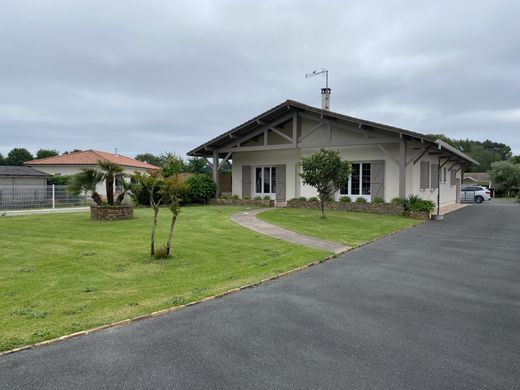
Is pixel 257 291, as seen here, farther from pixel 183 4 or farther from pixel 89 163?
pixel 89 163

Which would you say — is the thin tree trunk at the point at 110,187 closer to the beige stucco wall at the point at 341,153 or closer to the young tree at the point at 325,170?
the young tree at the point at 325,170

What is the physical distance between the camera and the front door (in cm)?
2055

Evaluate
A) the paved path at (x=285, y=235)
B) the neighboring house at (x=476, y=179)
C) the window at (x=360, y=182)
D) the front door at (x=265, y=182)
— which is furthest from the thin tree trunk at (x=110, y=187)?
the neighboring house at (x=476, y=179)

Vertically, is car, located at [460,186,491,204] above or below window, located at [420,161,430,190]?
below

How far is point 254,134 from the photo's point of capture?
1947 centimetres

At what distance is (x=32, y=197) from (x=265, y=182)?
11814 millimetres

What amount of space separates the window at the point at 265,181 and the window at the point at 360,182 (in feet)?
14.3

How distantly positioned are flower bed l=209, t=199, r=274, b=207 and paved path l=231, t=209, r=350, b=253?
5.56 metres

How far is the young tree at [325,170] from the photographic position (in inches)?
513

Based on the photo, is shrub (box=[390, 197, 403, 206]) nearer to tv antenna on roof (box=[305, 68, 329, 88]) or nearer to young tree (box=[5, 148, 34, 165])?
tv antenna on roof (box=[305, 68, 329, 88])

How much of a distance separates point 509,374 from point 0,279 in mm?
6487

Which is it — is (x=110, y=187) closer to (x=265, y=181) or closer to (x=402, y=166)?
(x=265, y=181)

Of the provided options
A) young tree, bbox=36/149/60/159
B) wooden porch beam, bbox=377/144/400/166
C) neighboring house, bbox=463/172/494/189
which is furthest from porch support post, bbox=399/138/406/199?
young tree, bbox=36/149/60/159

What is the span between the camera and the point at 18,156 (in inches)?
2313
